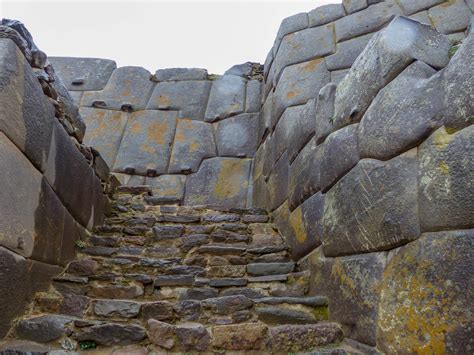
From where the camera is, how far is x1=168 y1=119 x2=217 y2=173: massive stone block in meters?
5.39

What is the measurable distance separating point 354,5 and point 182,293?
12.2 ft

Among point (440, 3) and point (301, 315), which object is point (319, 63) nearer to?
point (440, 3)

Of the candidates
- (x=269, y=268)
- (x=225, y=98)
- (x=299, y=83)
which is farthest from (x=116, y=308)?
(x=225, y=98)

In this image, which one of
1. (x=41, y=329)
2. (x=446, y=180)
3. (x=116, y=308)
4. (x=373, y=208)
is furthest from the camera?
(x=116, y=308)

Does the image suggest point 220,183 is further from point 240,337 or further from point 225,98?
point 240,337

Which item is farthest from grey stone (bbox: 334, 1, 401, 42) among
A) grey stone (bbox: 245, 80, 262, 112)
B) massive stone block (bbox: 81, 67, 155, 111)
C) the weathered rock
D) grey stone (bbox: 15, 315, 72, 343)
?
grey stone (bbox: 15, 315, 72, 343)

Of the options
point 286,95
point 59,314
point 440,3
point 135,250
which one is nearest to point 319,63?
point 286,95

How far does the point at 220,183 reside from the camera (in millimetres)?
5242

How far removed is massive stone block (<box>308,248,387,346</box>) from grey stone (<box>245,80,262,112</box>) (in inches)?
147

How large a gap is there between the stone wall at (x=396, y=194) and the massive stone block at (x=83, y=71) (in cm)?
422

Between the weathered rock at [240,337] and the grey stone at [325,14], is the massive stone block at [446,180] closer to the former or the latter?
the weathered rock at [240,337]

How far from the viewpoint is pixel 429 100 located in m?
1.57

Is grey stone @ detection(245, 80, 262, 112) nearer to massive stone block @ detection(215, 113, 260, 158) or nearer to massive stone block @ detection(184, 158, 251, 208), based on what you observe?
massive stone block @ detection(215, 113, 260, 158)

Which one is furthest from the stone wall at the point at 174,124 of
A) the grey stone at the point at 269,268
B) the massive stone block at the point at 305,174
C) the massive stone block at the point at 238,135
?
the grey stone at the point at 269,268
